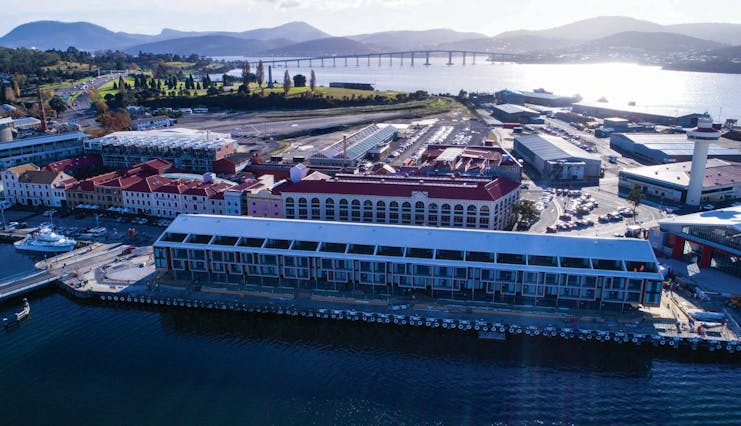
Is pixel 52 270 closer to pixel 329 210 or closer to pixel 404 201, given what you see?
pixel 329 210

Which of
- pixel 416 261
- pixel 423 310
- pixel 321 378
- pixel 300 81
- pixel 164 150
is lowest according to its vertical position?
pixel 321 378

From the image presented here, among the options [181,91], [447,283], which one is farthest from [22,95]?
[447,283]

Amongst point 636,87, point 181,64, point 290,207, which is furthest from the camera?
point 181,64

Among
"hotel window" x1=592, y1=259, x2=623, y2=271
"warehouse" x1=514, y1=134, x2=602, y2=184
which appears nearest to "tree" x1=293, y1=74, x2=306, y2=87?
"warehouse" x1=514, y1=134, x2=602, y2=184

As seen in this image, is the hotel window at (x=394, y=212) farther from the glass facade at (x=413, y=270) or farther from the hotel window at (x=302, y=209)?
the glass facade at (x=413, y=270)

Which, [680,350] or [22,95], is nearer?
[680,350]

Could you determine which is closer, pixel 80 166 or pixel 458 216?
pixel 458 216

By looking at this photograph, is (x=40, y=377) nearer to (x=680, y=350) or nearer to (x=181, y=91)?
(x=680, y=350)

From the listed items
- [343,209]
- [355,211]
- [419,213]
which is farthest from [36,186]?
[419,213]
